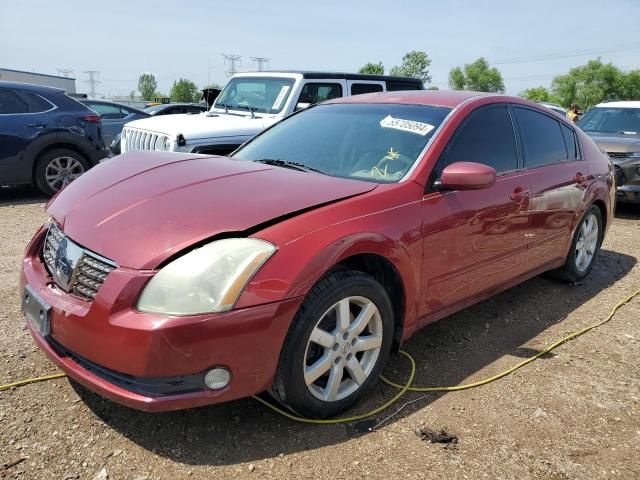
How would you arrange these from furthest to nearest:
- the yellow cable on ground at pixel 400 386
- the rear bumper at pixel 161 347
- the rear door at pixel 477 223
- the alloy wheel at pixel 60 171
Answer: the alloy wheel at pixel 60 171, the rear door at pixel 477 223, the yellow cable on ground at pixel 400 386, the rear bumper at pixel 161 347

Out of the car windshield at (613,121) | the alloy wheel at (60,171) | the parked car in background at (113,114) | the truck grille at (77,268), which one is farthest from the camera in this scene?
the parked car in background at (113,114)

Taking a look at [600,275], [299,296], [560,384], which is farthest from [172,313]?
[600,275]

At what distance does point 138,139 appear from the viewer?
272 inches

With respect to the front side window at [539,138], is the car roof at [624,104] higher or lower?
higher

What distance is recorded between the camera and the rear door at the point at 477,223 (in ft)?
10.0

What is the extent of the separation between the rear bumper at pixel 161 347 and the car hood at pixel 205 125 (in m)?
4.17

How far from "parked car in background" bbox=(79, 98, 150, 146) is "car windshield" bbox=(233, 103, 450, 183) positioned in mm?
8943

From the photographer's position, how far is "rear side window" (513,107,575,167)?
3.97 meters

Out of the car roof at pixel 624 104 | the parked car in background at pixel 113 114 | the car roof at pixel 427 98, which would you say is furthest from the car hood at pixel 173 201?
the parked car in background at pixel 113 114

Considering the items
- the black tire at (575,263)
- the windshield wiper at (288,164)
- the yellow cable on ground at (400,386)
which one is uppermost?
the windshield wiper at (288,164)

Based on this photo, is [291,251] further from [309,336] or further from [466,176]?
[466,176]

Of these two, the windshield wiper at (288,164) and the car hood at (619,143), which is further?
the car hood at (619,143)

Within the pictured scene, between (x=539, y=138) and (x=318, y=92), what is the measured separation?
12.5 feet

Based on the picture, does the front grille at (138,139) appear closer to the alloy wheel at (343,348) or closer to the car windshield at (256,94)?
the car windshield at (256,94)
